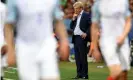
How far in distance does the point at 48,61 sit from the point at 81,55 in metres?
8.35

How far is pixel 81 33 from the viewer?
14469 millimetres

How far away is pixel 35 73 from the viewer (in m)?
6.49

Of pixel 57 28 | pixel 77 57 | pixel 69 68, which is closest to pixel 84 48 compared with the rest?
pixel 77 57

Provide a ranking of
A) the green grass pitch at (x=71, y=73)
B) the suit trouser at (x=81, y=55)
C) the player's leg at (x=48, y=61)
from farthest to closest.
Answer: the green grass pitch at (x=71, y=73) < the suit trouser at (x=81, y=55) < the player's leg at (x=48, y=61)

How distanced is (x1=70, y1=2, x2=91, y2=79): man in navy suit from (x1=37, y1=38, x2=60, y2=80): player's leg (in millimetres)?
7856

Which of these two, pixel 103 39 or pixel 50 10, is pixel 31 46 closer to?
pixel 50 10

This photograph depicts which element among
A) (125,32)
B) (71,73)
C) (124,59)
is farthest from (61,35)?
(71,73)

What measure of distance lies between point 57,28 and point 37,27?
248mm

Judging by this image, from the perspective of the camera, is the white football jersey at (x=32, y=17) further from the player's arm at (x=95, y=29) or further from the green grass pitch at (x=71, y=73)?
the green grass pitch at (x=71, y=73)

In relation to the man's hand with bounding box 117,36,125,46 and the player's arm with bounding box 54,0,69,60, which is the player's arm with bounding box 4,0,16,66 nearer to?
the player's arm with bounding box 54,0,69,60

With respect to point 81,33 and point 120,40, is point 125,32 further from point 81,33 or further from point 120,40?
point 81,33

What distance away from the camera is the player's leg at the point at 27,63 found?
6.49 m

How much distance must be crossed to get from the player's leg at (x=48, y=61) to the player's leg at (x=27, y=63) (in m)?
0.08

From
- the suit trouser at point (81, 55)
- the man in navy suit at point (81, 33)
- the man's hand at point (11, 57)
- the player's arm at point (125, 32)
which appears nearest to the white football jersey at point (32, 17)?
the man's hand at point (11, 57)
